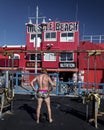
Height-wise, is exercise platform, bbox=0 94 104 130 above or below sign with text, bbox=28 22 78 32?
below

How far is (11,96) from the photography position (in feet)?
37.4

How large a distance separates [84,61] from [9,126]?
89.9ft

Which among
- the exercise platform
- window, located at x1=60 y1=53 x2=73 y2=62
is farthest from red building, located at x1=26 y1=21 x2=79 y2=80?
the exercise platform

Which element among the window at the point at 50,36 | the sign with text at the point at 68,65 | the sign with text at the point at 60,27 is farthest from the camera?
the window at the point at 50,36

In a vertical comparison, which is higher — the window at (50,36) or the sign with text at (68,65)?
the window at (50,36)

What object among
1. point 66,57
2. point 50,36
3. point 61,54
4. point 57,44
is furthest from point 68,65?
point 50,36

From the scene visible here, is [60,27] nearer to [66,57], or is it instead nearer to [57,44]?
[57,44]

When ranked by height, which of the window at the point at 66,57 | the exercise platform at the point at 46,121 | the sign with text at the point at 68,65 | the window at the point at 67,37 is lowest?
the exercise platform at the point at 46,121

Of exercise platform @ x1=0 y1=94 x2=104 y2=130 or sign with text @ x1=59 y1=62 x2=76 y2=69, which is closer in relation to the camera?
exercise platform @ x1=0 y1=94 x2=104 y2=130

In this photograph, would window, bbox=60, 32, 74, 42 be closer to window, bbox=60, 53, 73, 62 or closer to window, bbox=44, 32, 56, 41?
window, bbox=44, 32, 56, 41

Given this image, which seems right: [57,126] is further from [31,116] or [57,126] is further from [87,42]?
[87,42]

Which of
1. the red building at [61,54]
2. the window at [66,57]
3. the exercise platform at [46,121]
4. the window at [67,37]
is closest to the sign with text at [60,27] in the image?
the red building at [61,54]

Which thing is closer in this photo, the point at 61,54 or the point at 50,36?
the point at 61,54

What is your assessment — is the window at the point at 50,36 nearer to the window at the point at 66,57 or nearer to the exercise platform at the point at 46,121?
the window at the point at 66,57
